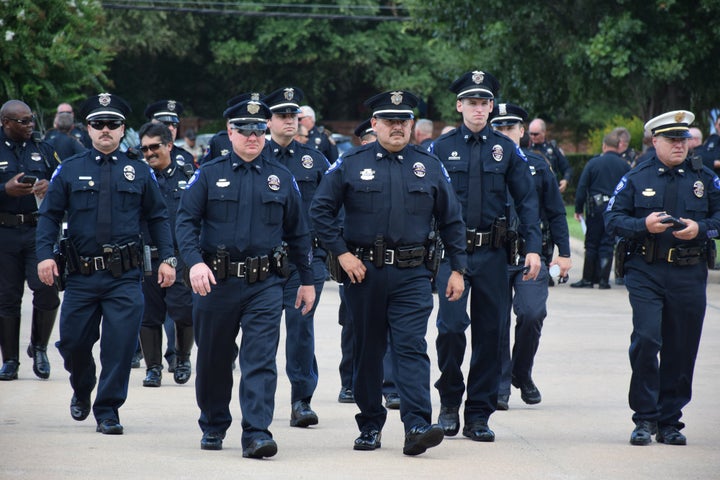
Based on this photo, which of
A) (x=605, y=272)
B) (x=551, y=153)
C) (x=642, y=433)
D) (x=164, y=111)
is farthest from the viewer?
(x=551, y=153)

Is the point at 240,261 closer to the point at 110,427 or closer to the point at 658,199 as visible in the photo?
the point at 110,427

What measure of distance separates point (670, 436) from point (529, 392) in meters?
1.72

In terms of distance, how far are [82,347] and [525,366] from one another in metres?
3.31

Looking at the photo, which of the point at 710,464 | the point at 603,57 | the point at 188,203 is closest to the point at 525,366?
the point at 710,464

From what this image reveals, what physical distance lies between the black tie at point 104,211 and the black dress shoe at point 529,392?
10.9 ft

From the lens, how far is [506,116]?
9.66m

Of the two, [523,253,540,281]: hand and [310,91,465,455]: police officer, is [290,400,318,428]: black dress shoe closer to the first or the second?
[310,91,465,455]: police officer

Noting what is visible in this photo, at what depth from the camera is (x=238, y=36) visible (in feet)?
171

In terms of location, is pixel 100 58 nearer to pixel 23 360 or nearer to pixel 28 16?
pixel 28 16

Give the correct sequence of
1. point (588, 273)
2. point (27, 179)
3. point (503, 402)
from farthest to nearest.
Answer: point (588, 273) < point (27, 179) < point (503, 402)

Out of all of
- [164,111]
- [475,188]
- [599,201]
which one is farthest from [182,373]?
[599,201]

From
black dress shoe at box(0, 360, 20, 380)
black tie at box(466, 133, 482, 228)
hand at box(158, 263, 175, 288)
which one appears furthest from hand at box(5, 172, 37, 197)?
black tie at box(466, 133, 482, 228)

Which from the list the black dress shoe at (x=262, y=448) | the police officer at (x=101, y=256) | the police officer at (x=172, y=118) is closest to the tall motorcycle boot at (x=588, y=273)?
the police officer at (x=172, y=118)

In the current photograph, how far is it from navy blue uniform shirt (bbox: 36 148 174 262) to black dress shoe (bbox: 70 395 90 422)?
978 millimetres
